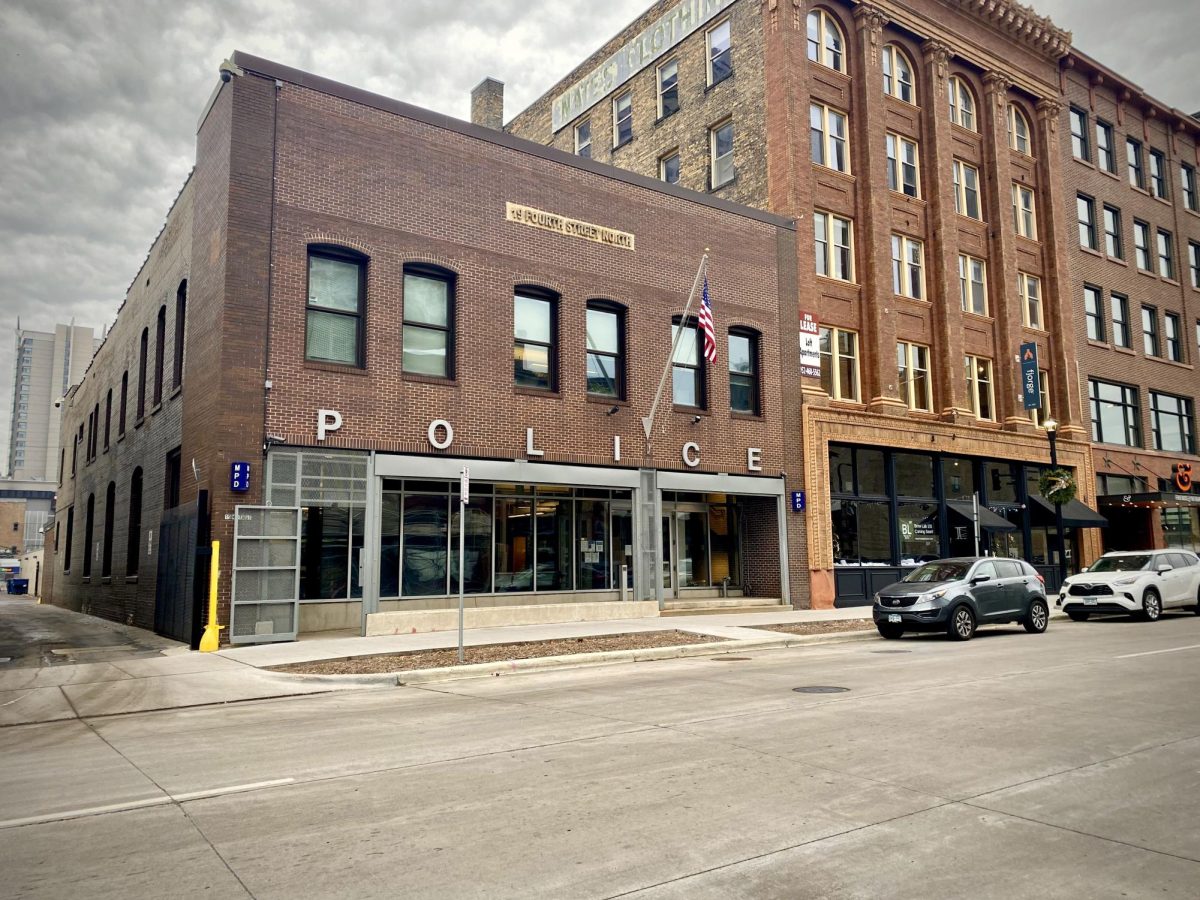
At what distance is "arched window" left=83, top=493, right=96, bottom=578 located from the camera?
1201 inches

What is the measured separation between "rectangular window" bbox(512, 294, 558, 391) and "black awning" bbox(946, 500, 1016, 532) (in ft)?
48.1

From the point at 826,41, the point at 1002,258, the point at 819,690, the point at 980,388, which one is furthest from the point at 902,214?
the point at 819,690

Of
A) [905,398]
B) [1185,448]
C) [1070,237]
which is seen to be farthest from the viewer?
[1185,448]

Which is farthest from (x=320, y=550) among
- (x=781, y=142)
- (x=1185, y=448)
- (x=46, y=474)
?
(x=46, y=474)

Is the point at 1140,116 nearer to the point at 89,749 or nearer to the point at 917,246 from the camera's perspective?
the point at 917,246

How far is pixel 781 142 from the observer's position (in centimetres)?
2641

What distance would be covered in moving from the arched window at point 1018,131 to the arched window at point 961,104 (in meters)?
2.25

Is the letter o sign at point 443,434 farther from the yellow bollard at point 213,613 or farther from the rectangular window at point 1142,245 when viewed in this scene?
the rectangular window at point 1142,245

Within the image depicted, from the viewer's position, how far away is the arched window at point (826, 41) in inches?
1091

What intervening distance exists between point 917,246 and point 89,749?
91.9 ft

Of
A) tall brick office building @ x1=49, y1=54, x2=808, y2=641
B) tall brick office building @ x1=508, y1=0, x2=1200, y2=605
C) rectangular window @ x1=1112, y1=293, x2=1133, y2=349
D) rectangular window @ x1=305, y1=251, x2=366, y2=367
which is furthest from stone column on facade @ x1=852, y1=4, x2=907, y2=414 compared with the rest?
rectangular window @ x1=305, y1=251, x2=366, y2=367

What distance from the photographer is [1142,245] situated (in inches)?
1503

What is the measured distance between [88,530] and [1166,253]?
1752 inches

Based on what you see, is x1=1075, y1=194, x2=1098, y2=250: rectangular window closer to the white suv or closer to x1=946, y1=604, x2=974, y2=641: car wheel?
the white suv
